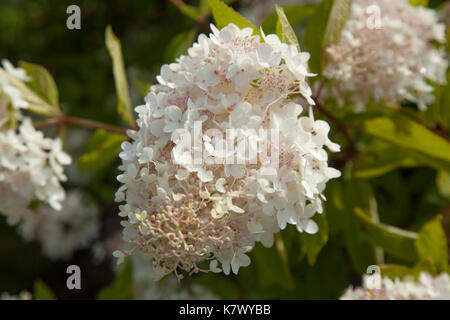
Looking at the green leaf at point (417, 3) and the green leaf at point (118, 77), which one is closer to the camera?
the green leaf at point (118, 77)

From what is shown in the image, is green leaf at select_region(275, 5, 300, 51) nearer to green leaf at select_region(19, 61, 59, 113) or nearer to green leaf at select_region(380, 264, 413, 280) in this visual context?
green leaf at select_region(380, 264, 413, 280)

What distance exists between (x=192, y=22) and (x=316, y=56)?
136cm

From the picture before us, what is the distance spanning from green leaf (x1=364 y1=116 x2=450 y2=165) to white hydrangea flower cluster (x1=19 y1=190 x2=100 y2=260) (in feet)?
5.16

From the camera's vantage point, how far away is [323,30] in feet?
4.68

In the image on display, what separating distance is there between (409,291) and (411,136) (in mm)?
498

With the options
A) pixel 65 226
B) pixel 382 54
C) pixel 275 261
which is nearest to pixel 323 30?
pixel 382 54

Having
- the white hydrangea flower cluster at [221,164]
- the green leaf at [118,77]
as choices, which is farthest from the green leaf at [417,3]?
the green leaf at [118,77]

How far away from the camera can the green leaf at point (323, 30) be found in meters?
1.39

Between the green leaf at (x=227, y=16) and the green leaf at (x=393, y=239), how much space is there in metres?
0.73

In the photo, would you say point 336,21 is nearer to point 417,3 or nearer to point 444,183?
point 417,3

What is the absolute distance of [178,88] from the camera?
108 centimetres

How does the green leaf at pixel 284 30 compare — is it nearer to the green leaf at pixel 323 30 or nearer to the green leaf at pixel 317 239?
the green leaf at pixel 323 30
